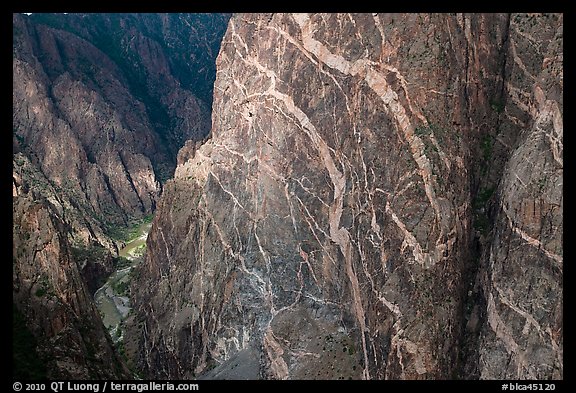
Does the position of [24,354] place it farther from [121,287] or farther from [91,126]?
[91,126]

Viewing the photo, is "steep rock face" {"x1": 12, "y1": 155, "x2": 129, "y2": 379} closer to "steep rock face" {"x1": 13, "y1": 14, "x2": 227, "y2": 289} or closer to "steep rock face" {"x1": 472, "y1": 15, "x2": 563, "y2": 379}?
"steep rock face" {"x1": 472, "y1": 15, "x2": 563, "y2": 379}

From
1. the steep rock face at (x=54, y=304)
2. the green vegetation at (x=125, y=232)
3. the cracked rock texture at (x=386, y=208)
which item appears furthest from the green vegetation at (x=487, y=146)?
the green vegetation at (x=125, y=232)

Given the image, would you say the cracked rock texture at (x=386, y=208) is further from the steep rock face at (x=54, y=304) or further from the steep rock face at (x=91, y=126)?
the steep rock face at (x=91, y=126)

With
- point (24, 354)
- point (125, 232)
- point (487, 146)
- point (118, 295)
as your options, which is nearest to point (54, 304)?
point (24, 354)

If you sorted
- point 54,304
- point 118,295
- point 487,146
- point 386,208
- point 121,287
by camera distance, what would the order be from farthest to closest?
point 121,287 → point 118,295 → point 487,146 → point 386,208 → point 54,304

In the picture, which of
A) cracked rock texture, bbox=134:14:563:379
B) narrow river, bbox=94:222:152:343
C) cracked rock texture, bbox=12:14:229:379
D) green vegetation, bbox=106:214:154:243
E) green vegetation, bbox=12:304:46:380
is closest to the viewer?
green vegetation, bbox=12:304:46:380


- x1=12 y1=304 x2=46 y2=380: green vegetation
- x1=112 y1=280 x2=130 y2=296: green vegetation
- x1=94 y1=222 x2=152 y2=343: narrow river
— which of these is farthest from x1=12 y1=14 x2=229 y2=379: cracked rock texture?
x1=12 y1=304 x2=46 y2=380: green vegetation
